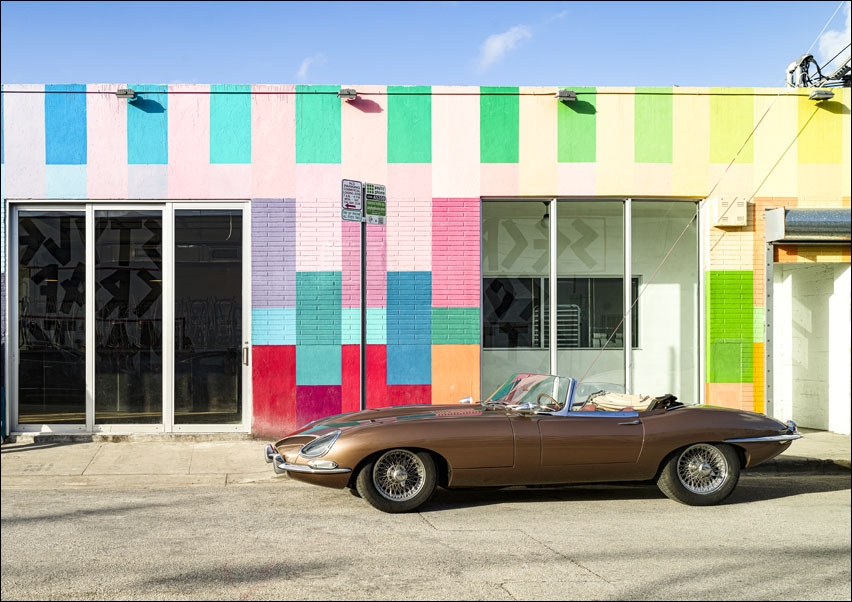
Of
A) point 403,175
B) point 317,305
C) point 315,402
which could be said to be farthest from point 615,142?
point 315,402

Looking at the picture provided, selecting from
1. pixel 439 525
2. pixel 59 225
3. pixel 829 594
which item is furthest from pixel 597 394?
pixel 59 225

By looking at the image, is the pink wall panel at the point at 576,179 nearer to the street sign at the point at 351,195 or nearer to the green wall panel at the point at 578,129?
the green wall panel at the point at 578,129

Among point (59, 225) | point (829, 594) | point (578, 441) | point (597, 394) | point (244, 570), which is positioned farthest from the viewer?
point (59, 225)

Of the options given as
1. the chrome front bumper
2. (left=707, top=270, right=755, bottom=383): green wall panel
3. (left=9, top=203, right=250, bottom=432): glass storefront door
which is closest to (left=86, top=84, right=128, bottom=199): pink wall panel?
(left=9, top=203, right=250, bottom=432): glass storefront door

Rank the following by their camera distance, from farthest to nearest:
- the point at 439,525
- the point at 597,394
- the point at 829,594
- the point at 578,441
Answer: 1. the point at 597,394
2. the point at 578,441
3. the point at 439,525
4. the point at 829,594

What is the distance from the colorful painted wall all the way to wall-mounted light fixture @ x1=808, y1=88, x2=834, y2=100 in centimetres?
19

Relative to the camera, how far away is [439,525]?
6707 mm

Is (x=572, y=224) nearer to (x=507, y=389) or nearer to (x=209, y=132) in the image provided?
(x=507, y=389)

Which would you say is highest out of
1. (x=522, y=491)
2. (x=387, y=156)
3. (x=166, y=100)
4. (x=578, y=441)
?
(x=166, y=100)

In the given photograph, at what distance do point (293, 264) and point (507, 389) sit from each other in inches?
159

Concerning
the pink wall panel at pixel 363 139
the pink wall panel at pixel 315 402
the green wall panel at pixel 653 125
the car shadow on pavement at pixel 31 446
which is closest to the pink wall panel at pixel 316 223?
the pink wall panel at pixel 363 139

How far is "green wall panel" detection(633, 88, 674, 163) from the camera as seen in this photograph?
11.7m

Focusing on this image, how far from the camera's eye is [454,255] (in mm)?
11500

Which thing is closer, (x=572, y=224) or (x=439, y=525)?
(x=439, y=525)
